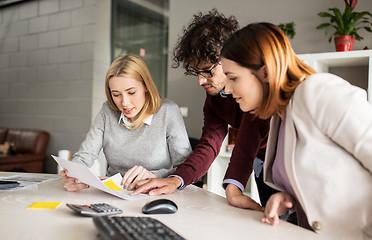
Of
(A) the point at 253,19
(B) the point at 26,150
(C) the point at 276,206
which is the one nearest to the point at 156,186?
(C) the point at 276,206

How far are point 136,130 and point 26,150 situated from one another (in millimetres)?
3015

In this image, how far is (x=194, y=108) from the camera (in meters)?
3.27

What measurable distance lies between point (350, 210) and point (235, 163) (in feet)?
1.51

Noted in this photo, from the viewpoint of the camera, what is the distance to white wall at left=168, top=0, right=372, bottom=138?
2.66m

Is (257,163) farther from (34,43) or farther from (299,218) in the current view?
(34,43)

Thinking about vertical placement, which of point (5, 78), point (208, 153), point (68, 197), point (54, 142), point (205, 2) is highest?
point (205, 2)

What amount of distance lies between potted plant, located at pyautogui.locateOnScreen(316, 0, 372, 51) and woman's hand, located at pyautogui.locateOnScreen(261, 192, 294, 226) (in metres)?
1.76

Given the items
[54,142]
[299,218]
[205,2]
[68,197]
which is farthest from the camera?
[54,142]

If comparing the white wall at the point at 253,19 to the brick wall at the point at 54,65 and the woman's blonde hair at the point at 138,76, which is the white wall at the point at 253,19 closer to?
the brick wall at the point at 54,65

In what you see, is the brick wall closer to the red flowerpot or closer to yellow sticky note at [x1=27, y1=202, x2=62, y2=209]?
the red flowerpot

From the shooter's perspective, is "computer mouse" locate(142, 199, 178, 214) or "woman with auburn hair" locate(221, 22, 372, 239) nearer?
"woman with auburn hair" locate(221, 22, 372, 239)

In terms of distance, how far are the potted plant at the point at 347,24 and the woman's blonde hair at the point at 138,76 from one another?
1.44 m

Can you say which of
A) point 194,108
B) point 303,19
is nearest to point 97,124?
point 194,108

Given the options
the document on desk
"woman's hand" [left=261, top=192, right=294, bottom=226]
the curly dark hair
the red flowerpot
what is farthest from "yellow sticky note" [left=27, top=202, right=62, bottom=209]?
the red flowerpot
